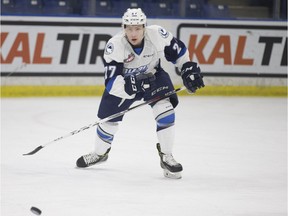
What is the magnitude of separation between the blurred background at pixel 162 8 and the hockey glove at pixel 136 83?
379 cm

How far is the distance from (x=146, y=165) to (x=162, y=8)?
3.71 meters

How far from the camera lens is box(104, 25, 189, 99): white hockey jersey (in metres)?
4.26

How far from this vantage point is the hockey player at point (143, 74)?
4246mm

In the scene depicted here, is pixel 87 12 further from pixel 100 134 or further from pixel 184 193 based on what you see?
pixel 184 193

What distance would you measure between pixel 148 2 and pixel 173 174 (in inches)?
163

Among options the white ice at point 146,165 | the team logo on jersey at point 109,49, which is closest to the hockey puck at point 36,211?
the white ice at point 146,165

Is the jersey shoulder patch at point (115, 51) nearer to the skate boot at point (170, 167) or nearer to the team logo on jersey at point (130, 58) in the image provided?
the team logo on jersey at point (130, 58)

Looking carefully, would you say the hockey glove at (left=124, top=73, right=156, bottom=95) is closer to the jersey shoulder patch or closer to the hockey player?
the hockey player

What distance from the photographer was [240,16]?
842 cm

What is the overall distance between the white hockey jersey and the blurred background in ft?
12.0

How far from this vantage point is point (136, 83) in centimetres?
422

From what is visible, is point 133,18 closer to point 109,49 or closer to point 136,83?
point 109,49

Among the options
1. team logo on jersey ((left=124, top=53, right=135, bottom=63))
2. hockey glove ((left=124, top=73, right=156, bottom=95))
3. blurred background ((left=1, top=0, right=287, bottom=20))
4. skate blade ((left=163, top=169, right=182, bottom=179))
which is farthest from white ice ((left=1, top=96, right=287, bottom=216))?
blurred background ((left=1, top=0, right=287, bottom=20))

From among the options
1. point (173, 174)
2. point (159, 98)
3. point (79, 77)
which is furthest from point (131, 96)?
point (79, 77)
